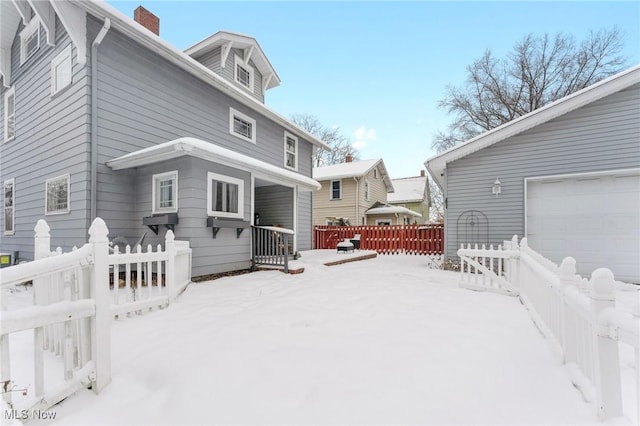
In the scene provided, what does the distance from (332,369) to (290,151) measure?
1043cm

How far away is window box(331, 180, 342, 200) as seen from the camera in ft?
62.1

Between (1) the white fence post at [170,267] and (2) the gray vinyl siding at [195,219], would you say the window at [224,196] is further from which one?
Result: (1) the white fence post at [170,267]

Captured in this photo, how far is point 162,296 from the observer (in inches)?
160

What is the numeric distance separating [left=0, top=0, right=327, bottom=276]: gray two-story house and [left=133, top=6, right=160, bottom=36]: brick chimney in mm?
26

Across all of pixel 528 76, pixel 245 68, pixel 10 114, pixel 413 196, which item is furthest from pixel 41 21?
pixel 413 196

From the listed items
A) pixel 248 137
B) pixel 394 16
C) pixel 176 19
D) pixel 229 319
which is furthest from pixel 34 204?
pixel 394 16

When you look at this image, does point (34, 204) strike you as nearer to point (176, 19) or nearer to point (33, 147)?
point (33, 147)

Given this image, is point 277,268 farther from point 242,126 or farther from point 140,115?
point 242,126

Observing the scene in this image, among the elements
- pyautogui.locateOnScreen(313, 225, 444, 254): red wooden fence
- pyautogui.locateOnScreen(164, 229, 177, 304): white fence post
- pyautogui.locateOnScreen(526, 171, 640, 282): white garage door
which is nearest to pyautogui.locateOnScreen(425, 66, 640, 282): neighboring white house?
pyautogui.locateOnScreen(526, 171, 640, 282): white garage door

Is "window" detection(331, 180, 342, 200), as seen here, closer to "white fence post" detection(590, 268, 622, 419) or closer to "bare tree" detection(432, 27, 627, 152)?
"bare tree" detection(432, 27, 627, 152)

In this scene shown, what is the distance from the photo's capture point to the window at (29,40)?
736 cm

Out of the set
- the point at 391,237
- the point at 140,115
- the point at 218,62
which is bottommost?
the point at 391,237

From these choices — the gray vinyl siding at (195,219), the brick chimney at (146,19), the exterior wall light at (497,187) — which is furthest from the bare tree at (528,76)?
the gray vinyl siding at (195,219)

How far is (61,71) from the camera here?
649 cm
